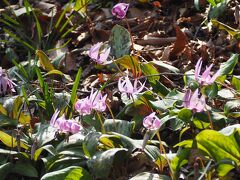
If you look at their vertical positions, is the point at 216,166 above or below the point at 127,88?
below

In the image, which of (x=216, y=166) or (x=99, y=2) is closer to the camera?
(x=216, y=166)

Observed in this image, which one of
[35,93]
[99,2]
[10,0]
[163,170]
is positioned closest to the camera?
[163,170]

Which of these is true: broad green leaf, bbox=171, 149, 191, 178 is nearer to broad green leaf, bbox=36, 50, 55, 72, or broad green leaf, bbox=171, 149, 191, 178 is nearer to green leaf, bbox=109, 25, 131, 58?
green leaf, bbox=109, 25, 131, 58

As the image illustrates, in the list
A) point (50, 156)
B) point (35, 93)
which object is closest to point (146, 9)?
point (35, 93)

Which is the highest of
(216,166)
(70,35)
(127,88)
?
A: (127,88)

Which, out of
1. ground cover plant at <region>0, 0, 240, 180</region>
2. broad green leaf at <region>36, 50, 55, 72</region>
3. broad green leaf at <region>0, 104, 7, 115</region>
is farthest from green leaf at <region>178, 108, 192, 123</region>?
broad green leaf at <region>36, 50, 55, 72</region>

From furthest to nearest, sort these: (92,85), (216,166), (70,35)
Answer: (70,35), (92,85), (216,166)

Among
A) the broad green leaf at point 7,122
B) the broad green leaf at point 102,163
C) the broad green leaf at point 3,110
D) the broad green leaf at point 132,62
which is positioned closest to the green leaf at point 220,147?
the broad green leaf at point 102,163

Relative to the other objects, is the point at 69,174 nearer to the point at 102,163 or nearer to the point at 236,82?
the point at 102,163

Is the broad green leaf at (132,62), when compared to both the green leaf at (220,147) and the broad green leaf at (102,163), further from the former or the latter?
the green leaf at (220,147)

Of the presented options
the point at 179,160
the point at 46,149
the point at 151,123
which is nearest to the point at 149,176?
the point at 179,160

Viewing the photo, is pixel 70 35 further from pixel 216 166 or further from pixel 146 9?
pixel 216 166
